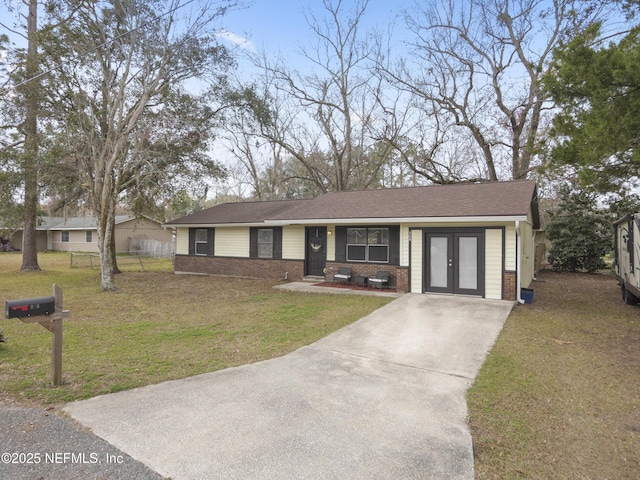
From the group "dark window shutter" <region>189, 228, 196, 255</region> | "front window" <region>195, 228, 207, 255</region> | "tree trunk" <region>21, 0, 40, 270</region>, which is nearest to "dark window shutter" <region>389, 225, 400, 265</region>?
"front window" <region>195, 228, 207, 255</region>

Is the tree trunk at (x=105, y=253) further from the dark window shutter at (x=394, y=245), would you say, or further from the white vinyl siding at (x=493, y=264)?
the white vinyl siding at (x=493, y=264)

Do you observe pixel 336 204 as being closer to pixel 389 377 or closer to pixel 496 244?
pixel 496 244

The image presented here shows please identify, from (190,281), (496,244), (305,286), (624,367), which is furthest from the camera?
(190,281)

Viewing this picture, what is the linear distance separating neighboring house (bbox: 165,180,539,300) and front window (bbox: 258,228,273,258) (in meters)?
0.04

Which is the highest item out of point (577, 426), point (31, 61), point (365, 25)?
point (365, 25)

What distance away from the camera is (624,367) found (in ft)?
15.9

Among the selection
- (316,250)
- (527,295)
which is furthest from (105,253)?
(527,295)

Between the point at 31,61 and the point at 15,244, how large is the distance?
1052 inches

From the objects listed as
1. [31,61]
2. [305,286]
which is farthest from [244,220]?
[31,61]

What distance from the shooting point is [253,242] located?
48.5ft

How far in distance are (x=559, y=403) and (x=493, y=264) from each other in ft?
20.6

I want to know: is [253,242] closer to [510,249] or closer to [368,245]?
[368,245]

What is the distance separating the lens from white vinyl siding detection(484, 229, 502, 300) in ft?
31.0

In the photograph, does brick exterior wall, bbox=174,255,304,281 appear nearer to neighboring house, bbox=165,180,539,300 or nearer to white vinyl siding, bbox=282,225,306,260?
neighboring house, bbox=165,180,539,300
